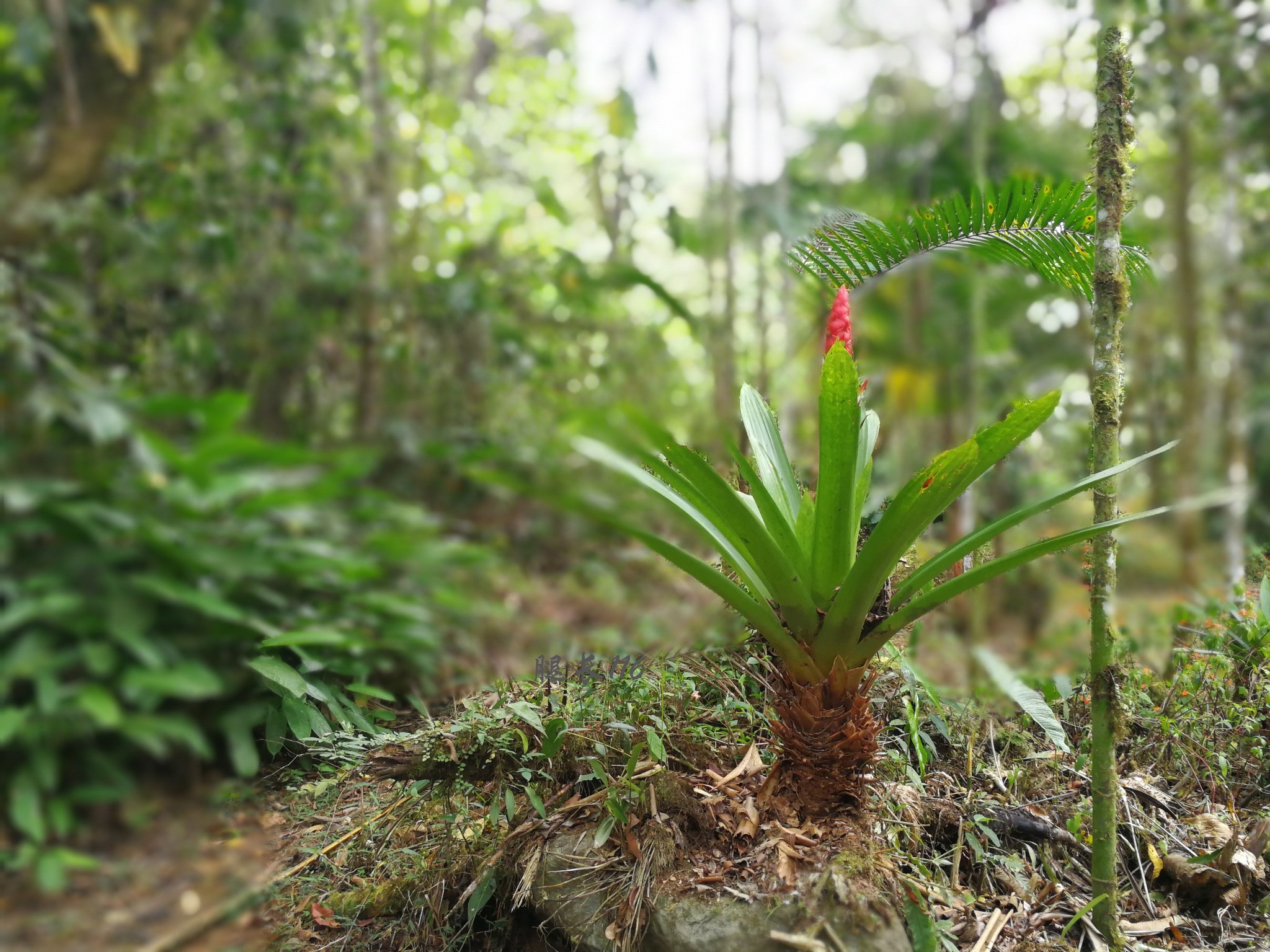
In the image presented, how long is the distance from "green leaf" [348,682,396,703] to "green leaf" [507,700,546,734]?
242 millimetres

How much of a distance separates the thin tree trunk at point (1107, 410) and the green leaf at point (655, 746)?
767 mm

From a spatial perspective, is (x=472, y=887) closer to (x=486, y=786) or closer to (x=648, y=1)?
(x=486, y=786)

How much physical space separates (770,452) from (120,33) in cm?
162

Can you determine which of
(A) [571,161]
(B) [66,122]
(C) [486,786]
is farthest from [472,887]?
(A) [571,161]

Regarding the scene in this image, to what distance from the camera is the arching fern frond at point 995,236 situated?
1.53 meters

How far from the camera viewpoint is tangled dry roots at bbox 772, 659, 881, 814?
1.36 meters

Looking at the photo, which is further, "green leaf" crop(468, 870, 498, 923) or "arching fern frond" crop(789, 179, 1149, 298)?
"arching fern frond" crop(789, 179, 1149, 298)

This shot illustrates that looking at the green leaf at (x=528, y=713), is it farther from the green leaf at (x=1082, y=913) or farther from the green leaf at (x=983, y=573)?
the green leaf at (x=1082, y=913)

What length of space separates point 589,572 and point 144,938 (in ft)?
13.9

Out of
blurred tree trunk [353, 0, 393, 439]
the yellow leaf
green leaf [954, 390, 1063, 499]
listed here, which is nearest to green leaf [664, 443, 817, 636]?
green leaf [954, 390, 1063, 499]

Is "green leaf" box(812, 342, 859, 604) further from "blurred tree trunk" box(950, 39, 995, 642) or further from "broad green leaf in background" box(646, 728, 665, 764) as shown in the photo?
"blurred tree trunk" box(950, 39, 995, 642)

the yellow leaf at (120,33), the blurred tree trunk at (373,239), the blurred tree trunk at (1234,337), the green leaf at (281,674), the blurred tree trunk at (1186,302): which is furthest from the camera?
the blurred tree trunk at (1234,337)

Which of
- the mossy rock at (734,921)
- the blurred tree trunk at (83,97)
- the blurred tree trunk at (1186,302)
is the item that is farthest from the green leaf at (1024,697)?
the blurred tree trunk at (1186,302)

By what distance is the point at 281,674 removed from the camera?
1273mm
